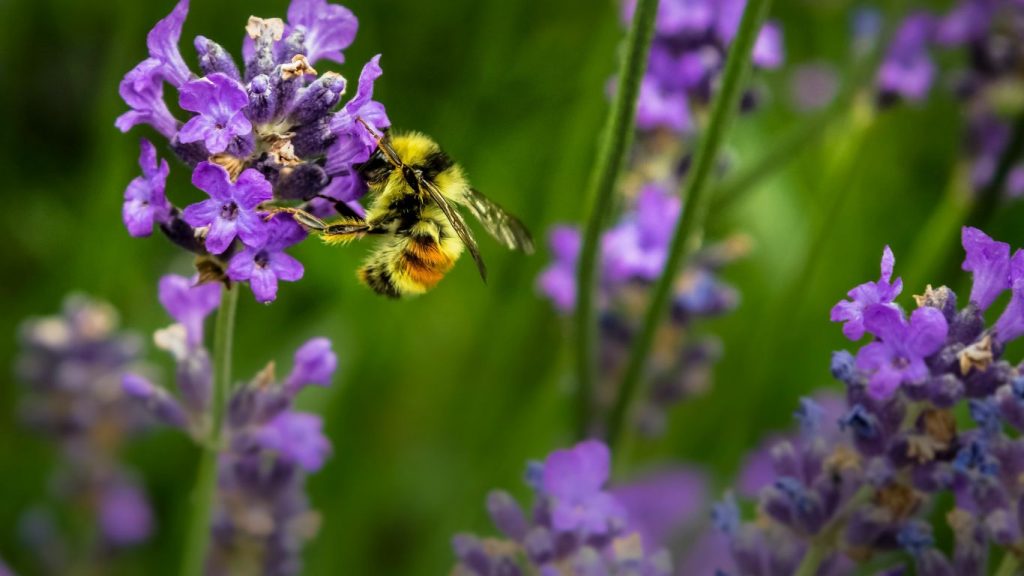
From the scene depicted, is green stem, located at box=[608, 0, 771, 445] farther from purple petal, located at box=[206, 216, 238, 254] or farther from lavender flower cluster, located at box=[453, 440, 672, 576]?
purple petal, located at box=[206, 216, 238, 254]

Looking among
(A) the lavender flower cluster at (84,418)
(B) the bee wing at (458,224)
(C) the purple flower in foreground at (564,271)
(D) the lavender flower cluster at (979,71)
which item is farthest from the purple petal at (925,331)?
(A) the lavender flower cluster at (84,418)

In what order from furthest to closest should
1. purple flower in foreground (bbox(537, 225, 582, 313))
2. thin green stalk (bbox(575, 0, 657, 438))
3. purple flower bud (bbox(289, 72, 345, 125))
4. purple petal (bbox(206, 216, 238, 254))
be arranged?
purple flower in foreground (bbox(537, 225, 582, 313)) < thin green stalk (bbox(575, 0, 657, 438)) < purple flower bud (bbox(289, 72, 345, 125)) < purple petal (bbox(206, 216, 238, 254))

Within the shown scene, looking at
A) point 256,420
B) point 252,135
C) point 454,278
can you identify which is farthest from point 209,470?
point 454,278

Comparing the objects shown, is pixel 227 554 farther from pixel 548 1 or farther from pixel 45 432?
pixel 548 1

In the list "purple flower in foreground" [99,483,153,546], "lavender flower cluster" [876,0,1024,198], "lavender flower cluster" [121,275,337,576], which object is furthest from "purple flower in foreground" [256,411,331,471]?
"lavender flower cluster" [876,0,1024,198]

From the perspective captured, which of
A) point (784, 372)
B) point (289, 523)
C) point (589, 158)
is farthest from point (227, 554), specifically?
point (784, 372)

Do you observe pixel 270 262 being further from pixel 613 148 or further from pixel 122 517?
pixel 122 517
